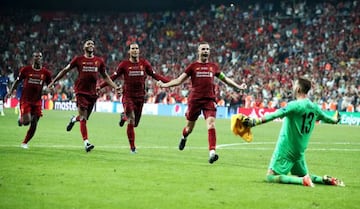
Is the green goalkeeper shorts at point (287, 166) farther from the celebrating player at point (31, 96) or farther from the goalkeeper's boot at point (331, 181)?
the celebrating player at point (31, 96)

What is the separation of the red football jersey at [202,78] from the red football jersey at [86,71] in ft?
9.53

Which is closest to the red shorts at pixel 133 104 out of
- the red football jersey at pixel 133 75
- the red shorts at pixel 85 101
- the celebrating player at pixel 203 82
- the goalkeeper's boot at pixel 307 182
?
the red football jersey at pixel 133 75

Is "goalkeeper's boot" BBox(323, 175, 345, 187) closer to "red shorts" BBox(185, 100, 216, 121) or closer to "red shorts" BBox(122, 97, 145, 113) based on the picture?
"red shorts" BBox(185, 100, 216, 121)

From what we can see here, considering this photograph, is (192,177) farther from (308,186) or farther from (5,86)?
(5,86)

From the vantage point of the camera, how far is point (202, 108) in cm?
1577

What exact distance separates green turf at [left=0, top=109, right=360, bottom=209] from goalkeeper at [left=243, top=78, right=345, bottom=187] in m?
0.26

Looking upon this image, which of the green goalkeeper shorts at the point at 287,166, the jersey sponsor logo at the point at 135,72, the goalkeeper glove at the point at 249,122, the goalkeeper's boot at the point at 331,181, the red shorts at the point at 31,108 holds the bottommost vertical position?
the goalkeeper's boot at the point at 331,181

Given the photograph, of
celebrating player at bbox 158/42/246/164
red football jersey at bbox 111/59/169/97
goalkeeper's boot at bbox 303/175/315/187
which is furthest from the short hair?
red football jersey at bbox 111/59/169/97

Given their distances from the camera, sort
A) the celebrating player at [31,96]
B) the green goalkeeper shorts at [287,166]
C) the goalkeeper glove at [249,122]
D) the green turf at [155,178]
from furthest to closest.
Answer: the celebrating player at [31,96]
the green goalkeeper shorts at [287,166]
the goalkeeper glove at [249,122]
the green turf at [155,178]

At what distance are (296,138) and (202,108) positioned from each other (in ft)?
16.1

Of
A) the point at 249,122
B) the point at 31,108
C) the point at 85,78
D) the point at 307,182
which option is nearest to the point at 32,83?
the point at 31,108

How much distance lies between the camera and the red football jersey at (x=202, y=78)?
15.5 metres

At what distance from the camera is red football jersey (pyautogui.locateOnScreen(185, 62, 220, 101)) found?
15523 millimetres

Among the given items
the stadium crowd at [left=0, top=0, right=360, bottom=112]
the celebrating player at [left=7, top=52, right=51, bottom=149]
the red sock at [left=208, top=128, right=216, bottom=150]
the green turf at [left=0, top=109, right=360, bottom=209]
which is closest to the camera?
the green turf at [left=0, top=109, right=360, bottom=209]
